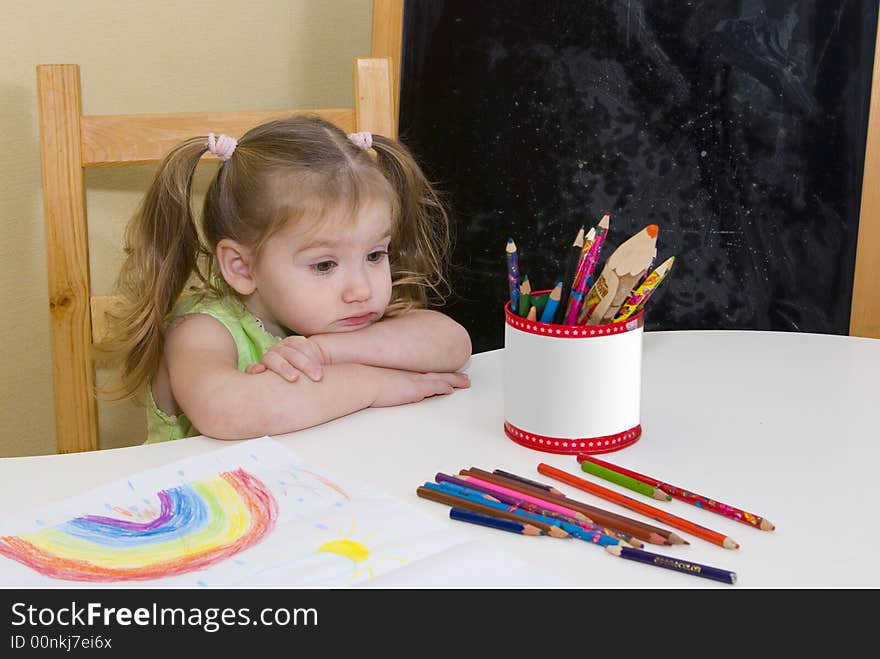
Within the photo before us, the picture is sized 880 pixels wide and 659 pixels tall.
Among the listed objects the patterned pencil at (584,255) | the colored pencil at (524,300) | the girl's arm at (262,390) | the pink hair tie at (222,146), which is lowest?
the girl's arm at (262,390)

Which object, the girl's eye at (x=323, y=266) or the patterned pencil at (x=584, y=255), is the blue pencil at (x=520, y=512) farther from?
the girl's eye at (x=323, y=266)

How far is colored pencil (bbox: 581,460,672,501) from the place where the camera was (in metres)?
0.72

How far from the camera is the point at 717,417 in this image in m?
0.89

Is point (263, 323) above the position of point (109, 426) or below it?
above

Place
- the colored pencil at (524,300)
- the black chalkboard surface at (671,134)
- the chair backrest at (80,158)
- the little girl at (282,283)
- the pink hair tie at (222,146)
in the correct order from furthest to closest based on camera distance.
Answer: the black chalkboard surface at (671,134)
the chair backrest at (80,158)
the pink hair tie at (222,146)
the little girl at (282,283)
the colored pencil at (524,300)

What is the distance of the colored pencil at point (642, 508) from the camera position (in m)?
0.65

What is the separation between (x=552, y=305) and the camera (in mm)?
797

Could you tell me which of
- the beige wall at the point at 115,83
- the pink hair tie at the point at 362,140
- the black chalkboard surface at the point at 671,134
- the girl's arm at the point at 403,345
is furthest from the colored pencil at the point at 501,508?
the beige wall at the point at 115,83

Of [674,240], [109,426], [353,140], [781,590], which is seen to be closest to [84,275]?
[353,140]

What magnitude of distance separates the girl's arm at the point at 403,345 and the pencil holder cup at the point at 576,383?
0.19 m

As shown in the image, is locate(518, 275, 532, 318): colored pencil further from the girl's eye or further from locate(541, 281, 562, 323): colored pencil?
the girl's eye

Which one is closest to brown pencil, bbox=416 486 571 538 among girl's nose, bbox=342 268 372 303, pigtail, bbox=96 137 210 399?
girl's nose, bbox=342 268 372 303
